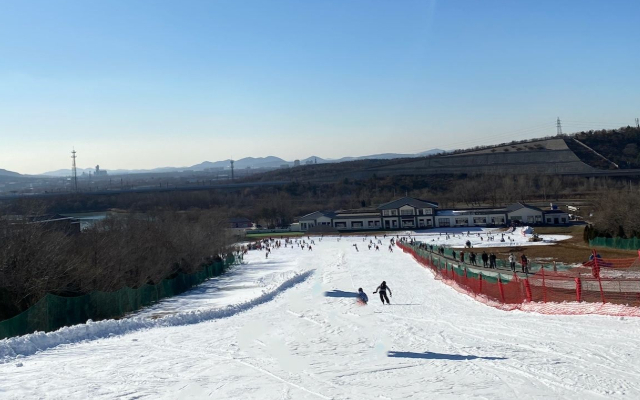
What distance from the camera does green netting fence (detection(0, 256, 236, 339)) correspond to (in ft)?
59.8

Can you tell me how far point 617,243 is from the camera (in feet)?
146

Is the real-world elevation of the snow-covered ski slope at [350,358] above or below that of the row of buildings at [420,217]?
above

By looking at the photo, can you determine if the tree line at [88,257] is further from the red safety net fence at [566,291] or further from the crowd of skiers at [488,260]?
the crowd of skiers at [488,260]

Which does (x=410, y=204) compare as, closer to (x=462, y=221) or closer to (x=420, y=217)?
(x=420, y=217)

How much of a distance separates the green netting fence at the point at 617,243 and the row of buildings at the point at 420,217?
1333 inches

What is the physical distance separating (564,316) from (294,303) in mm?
10908

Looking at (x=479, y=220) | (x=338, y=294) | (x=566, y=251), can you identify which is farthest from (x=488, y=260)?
(x=479, y=220)

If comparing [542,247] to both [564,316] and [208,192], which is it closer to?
[564,316]

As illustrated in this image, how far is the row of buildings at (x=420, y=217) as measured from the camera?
273 ft

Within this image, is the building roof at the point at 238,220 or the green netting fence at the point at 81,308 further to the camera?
the building roof at the point at 238,220

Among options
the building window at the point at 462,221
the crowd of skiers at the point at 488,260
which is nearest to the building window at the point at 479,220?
the building window at the point at 462,221

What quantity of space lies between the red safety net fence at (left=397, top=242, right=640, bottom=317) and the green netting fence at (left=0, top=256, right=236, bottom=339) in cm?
1337

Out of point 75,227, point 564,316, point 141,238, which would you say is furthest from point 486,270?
point 75,227

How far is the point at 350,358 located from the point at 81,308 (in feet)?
42.8
